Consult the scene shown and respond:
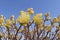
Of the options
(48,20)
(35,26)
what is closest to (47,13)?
(48,20)

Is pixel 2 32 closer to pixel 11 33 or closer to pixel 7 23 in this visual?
pixel 11 33

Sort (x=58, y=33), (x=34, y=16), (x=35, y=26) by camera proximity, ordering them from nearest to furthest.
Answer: (x=34, y=16)
(x=35, y=26)
(x=58, y=33)

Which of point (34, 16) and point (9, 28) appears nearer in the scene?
point (34, 16)

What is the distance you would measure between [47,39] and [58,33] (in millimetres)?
128

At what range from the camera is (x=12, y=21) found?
1.68 metres

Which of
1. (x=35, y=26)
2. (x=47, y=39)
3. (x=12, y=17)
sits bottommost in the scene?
(x=47, y=39)

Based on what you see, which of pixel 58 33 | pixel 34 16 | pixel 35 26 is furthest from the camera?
pixel 58 33

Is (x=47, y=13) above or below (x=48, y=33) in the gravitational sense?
above

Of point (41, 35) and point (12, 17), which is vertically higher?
point (12, 17)

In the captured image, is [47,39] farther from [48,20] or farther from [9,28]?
[9,28]

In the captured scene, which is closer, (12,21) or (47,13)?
(12,21)

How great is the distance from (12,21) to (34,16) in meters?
0.23

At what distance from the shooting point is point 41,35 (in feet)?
5.97

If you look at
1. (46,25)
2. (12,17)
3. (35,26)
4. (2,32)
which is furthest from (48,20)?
(2,32)
